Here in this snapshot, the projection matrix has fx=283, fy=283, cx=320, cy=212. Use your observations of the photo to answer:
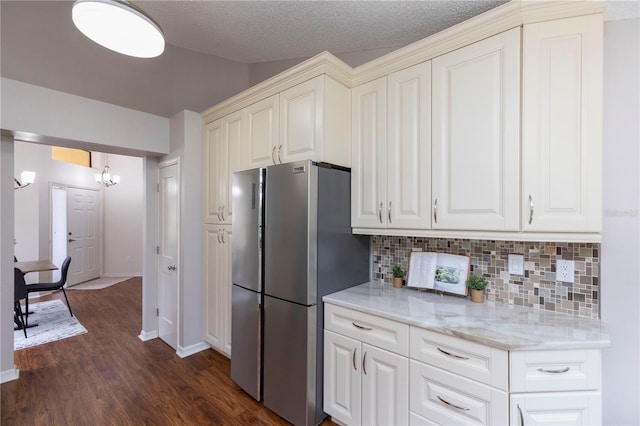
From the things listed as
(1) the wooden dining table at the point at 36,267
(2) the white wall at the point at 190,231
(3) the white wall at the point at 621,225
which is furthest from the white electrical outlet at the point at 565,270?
(1) the wooden dining table at the point at 36,267

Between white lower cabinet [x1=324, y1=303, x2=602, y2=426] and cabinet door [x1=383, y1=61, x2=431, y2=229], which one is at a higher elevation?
cabinet door [x1=383, y1=61, x2=431, y2=229]

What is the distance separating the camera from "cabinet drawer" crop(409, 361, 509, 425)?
128 cm

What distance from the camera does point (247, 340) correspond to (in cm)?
219

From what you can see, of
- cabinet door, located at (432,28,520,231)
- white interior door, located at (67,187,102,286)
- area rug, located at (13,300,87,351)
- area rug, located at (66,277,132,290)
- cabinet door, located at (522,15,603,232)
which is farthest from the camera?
white interior door, located at (67,187,102,286)

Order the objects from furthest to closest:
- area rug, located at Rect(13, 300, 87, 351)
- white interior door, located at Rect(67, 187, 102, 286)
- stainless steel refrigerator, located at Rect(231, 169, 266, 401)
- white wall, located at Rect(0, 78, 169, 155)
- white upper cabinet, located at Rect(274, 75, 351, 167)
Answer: white interior door, located at Rect(67, 187, 102, 286) < area rug, located at Rect(13, 300, 87, 351) < white wall, located at Rect(0, 78, 169, 155) < stainless steel refrigerator, located at Rect(231, 169, 266, 401) < white upper cabinet, located at Rect(274, 75, 351, 167)

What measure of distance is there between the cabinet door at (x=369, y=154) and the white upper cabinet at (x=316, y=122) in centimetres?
8

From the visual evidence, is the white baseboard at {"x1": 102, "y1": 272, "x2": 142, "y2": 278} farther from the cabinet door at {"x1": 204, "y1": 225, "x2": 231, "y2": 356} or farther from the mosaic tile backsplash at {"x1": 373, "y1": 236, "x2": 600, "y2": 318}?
the mosaic tile backsplash at {"x1": 373, "y1": 236, "x2": 600, "y2": 318}

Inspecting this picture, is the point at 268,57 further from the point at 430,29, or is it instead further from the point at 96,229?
the point at 96,229

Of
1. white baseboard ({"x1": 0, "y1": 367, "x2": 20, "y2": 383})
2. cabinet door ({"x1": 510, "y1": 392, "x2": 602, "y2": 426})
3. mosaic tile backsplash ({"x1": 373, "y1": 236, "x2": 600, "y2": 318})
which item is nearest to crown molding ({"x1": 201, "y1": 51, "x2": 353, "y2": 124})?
mosaic tile backsplash ({"x1": 373, "y1": 236, "x2": 600, "y2": 318})

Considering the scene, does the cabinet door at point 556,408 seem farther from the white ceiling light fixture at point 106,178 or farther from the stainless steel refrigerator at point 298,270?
the white ceiling light fixture at point 106,178

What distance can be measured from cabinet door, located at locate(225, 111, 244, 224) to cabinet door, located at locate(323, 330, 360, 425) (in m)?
1.50

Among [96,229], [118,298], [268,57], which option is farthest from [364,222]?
[96,229]

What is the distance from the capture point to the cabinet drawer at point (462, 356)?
4.18ft

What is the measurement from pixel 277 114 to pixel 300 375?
6.21 feet
